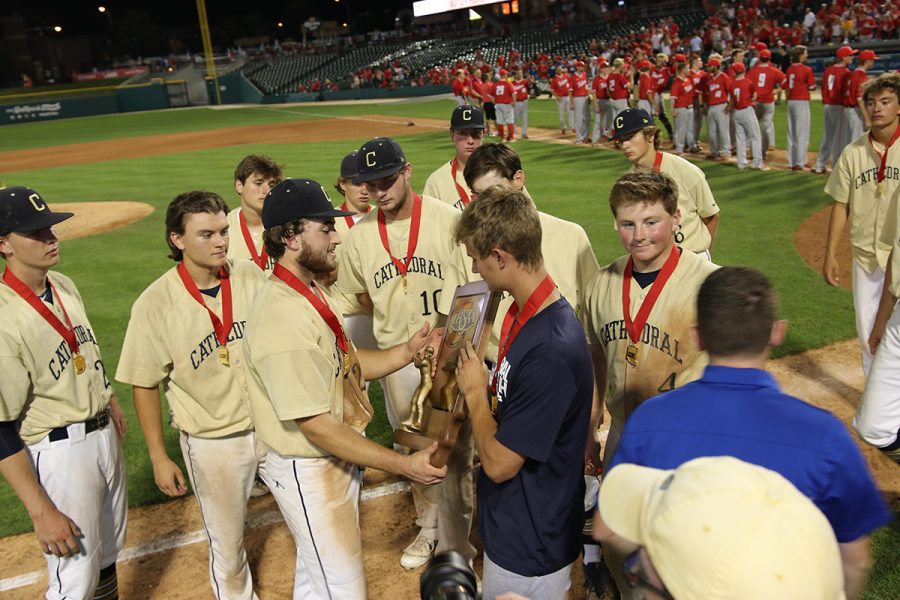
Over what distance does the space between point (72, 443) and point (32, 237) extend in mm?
1080

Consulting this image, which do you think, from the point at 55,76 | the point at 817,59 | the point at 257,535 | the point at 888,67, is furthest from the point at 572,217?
the point at 55,76

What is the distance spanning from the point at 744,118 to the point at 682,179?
11.4 meters

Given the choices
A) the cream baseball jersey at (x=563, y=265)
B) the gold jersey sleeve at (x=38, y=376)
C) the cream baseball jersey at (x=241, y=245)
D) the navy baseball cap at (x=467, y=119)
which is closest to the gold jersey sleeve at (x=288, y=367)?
the gold jersey sleeve at (x=38, y=376)

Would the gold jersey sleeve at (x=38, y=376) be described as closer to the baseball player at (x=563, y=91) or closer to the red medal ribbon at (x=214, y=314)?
the red medal ribbon at (x=214, y=314)

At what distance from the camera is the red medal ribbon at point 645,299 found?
11.2 ft

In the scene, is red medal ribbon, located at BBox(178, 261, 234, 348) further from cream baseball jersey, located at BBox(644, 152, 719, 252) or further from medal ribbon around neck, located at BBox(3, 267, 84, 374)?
cream baseball jersey, located at BBox(644, 152, 719, 252)

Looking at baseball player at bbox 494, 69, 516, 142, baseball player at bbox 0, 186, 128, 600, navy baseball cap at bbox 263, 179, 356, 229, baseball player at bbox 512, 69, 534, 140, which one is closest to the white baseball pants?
baseball player at bbox 0, 186, 128, 600

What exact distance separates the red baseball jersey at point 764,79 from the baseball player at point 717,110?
1.85 ft

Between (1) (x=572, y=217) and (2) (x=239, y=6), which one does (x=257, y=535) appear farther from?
(2) (x=239, y=6)

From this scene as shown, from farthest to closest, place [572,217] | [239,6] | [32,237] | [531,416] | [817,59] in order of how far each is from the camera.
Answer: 1. [239,6]
2. [817,59]
3. [572,217]
4. [32,237]
5. [531,416]

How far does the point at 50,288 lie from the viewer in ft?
12.3

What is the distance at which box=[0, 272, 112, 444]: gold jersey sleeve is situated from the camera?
3350 millimetres

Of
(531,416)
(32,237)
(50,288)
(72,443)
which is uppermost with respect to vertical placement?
(32,237)

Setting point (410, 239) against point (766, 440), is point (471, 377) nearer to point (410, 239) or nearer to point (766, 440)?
point (766, 440)
